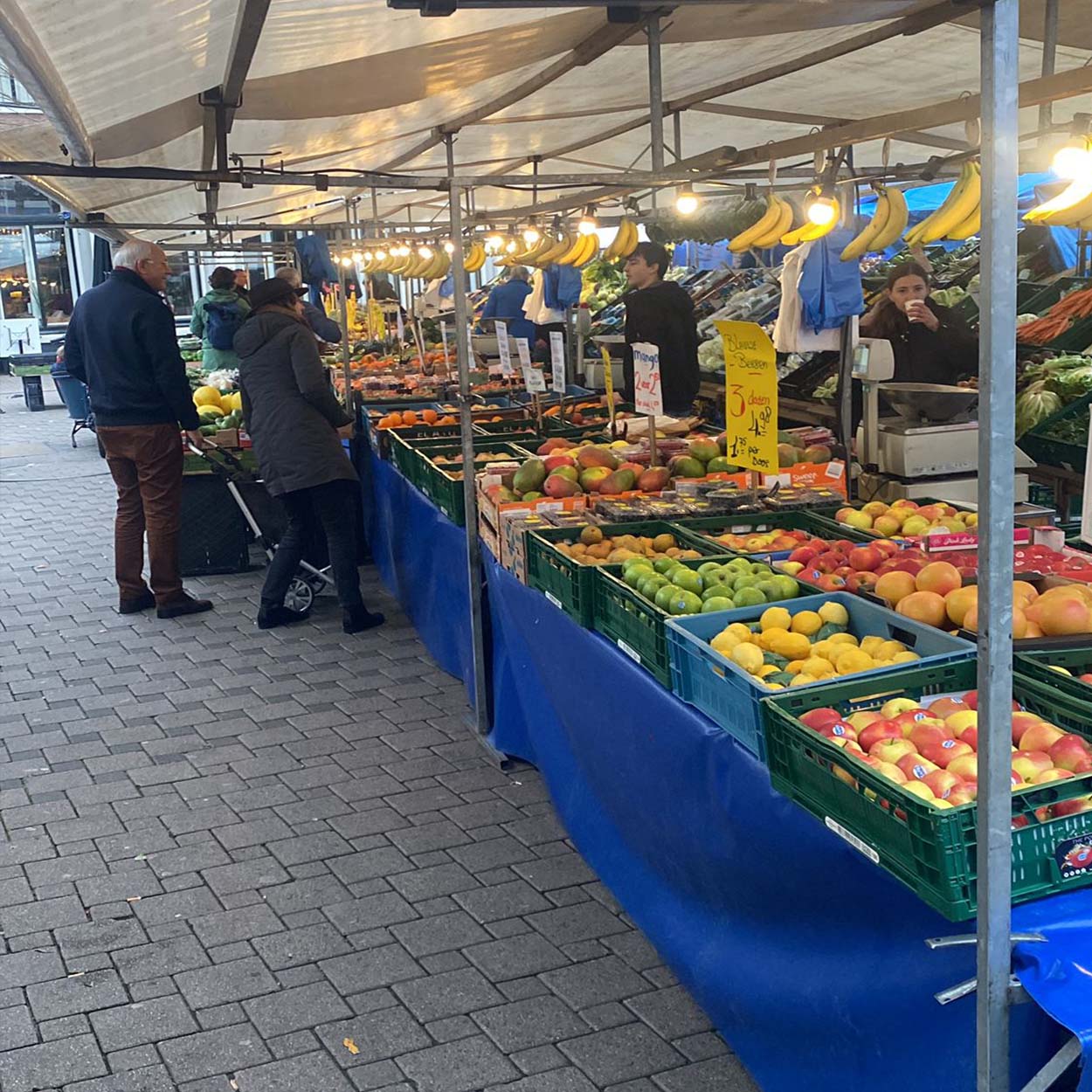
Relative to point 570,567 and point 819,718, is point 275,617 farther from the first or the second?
point 819,718

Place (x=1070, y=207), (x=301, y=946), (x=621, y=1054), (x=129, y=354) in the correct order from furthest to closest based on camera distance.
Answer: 1. (x=129, y=354)
2. (x=301, y=946)
3. (x=621, y=1054)
4. (x=1070, y=207)

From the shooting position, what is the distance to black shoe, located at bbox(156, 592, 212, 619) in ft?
24.5

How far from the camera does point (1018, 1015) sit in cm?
201

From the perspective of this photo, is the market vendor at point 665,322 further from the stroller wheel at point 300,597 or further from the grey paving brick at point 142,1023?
the grey paving brick at point 142,1023

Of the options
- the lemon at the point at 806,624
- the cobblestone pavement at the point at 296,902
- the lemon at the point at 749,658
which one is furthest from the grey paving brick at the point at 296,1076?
the lemon at the point at 806,624

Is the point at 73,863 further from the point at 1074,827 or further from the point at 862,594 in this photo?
the point at 1074,827

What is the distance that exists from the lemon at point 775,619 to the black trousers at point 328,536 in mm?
3960

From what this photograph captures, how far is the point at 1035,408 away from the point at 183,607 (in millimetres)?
5055

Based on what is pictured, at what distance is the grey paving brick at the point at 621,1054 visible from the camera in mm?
3068

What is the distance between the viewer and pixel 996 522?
73.4 inches

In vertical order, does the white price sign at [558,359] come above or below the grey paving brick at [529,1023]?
above

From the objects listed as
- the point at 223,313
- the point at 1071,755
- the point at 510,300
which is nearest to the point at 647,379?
the point at 1071,755

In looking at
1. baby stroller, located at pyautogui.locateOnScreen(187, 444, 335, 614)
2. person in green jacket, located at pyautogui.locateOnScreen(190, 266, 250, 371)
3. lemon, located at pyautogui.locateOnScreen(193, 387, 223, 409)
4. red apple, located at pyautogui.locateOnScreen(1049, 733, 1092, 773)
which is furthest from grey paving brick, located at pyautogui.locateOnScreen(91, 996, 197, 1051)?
person in green jacket, located at pyautogui.locateOnScreen(190, 266, 250, 371)

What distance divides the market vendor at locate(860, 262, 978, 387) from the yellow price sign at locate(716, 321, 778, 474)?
2337 mm
